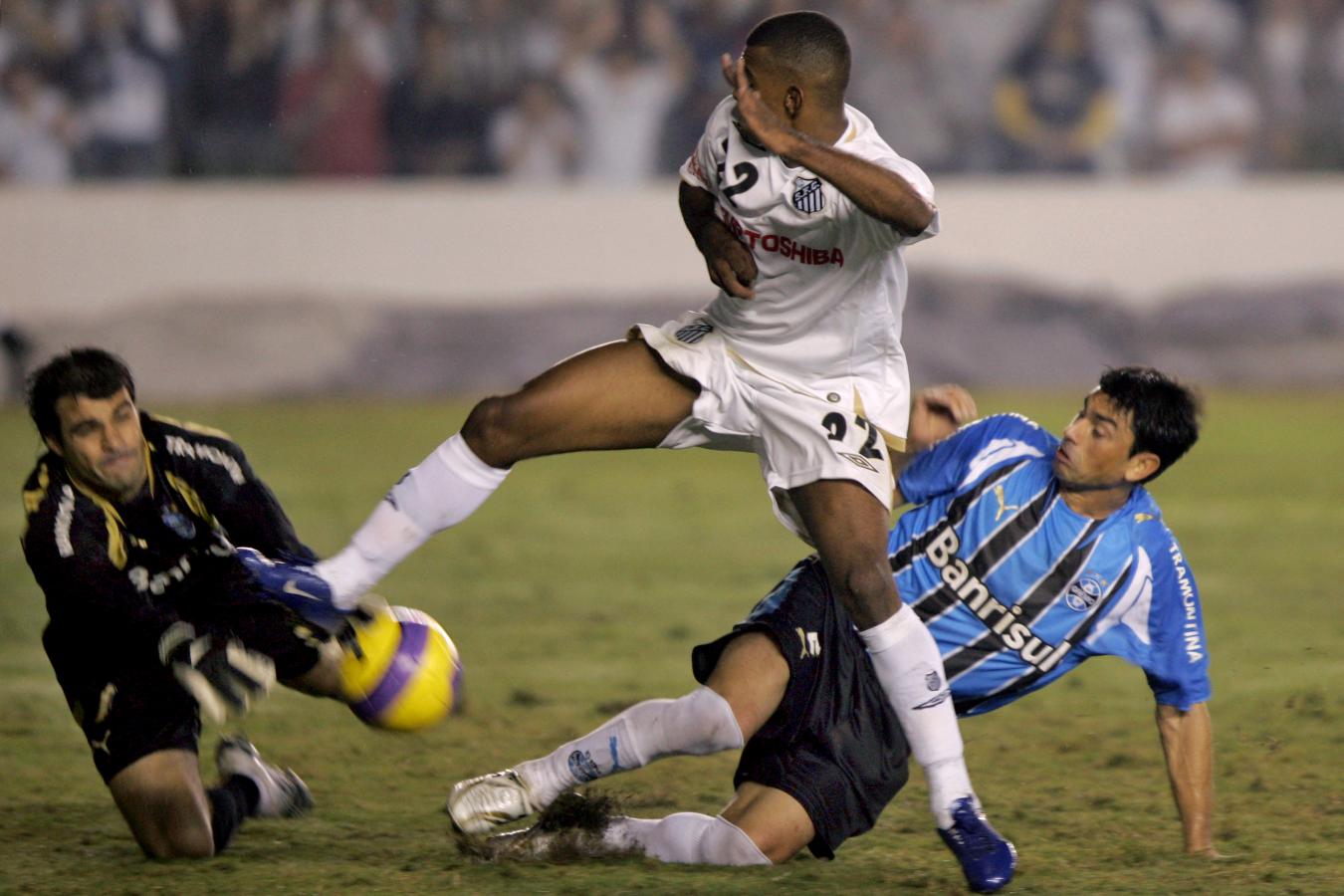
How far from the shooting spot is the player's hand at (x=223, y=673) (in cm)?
373

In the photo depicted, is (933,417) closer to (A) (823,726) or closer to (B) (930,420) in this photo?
(B) (930,420)

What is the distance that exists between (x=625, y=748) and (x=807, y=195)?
1.33m

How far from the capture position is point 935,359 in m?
14.3

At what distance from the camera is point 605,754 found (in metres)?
3.97

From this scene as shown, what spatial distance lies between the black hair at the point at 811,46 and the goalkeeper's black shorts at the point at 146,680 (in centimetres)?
174

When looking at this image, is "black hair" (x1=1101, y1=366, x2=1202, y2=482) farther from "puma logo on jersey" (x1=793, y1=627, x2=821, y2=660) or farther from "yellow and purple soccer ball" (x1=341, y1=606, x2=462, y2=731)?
"yellow and purple soccer ball" (x1=341, y1=606, x2=462, y2=731)

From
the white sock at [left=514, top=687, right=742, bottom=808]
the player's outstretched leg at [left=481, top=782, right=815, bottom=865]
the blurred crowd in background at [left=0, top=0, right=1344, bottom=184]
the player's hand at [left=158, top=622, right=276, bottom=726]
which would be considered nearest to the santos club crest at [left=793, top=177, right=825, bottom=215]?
the white sock at [left=514, top=687, right=742, bottom=808]

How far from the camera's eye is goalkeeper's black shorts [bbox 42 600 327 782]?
4.09 m

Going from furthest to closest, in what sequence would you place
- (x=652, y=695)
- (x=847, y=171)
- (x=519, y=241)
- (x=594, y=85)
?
1. (x=594, y=85)
2. (x=519, y=241)
3. (x=652, y=695)
4. (x=847, y=171)

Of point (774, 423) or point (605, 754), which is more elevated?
point (774, 423)

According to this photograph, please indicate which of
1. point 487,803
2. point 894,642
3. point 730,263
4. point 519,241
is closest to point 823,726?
point 894,642

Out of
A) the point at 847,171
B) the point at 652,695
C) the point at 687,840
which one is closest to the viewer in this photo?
the point at 847,171

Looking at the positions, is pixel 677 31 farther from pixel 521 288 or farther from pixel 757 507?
pixel 757 507

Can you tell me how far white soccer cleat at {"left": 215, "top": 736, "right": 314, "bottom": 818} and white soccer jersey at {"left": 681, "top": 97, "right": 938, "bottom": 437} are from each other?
1.56 meters
